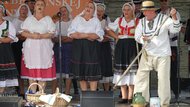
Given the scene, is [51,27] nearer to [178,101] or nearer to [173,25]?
[173,25]

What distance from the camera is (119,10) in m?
10.2

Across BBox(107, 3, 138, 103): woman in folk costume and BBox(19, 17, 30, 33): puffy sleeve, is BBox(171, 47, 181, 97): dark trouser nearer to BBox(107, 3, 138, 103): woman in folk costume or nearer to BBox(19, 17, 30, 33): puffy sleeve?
BBox(107, 3, 138, 103): woman in folk costume

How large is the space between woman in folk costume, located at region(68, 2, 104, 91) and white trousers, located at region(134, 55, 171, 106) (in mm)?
786

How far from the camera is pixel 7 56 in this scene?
8.27m

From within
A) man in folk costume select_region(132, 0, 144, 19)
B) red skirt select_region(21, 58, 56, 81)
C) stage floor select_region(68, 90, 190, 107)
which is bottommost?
stage floor select_region(68, 90, 190, 107)

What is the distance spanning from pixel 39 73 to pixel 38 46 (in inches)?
16.7

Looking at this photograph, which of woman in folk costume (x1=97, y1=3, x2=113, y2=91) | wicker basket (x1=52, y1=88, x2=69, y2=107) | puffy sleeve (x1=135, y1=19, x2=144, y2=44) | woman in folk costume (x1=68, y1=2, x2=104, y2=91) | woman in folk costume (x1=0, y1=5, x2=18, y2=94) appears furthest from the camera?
woman in folk costume (x1=97, y1=3, x2=113, y2=91)

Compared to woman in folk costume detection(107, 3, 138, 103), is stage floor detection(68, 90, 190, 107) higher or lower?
lower

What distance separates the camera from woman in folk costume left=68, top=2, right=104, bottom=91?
27.2ft

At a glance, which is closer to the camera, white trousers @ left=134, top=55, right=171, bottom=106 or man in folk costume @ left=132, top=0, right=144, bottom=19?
white trousers @ left=134, top=55, right=171, bottom=106

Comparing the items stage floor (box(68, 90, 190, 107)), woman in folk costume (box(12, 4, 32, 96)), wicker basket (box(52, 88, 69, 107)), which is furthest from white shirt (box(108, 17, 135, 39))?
wicker basket (box(52, 88, 69, 107))

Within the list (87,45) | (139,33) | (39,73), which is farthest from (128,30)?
(39,73)

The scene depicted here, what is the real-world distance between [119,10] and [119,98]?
6.34 feet

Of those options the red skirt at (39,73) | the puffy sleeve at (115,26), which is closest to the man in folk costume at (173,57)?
the puffy sleeve at (115,26)
